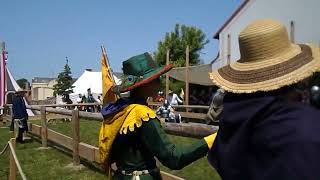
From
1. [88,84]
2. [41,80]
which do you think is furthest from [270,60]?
[41,80]

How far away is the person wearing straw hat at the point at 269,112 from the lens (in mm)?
1611

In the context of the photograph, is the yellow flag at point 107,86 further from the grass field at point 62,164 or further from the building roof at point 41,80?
the building roof at point 41,80

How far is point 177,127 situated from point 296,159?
3259 mm

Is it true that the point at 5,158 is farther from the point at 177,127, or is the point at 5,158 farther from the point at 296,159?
the point at 296,159

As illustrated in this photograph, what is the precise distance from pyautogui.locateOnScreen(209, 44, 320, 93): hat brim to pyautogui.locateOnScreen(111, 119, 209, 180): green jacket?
0.93 meters

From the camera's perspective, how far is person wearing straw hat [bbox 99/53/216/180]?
9.33 ft

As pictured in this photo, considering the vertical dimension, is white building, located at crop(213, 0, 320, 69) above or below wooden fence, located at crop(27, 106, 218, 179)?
above

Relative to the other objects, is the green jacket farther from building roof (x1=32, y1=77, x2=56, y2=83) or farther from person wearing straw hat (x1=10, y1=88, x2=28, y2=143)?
building roof (x1=32, y1=77, x2=56, y2=83)

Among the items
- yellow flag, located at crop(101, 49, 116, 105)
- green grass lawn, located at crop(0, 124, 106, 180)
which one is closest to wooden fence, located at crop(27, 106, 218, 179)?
green grass lawn, located at crop(0, 124, 106, 180)

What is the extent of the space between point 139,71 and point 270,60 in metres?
1.43

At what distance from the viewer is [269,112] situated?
67.6 inches

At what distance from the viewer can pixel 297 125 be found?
162cm

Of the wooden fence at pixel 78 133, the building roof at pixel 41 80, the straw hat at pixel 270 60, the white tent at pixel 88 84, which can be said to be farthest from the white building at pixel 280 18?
the building roof at pixel 41 80

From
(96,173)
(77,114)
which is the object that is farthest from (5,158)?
(96,173)
